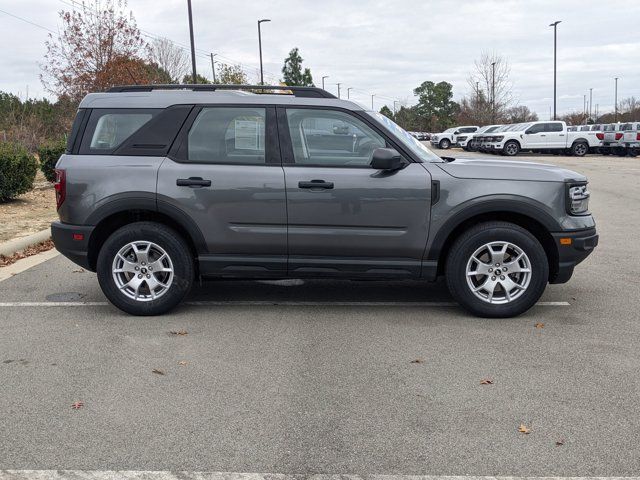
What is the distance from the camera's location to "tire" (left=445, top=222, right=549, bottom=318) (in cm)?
547

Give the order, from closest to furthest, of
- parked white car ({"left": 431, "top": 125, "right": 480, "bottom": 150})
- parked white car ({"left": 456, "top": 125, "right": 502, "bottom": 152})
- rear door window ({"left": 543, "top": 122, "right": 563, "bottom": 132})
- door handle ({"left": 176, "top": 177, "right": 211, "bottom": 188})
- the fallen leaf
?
door handle ({"left": 176, "top": 177, "right": 211, "bottom": 188}), the fallen leaf, rear door window ({"left": 543, "top": 122, "right": 563, "bottom": 132}), parked white car ({"left": 456, "top": 125, "right": 502, "bottom": 152}), parked white car ({"left": 431, "top": 125, "right": 480, "bottom": 150})

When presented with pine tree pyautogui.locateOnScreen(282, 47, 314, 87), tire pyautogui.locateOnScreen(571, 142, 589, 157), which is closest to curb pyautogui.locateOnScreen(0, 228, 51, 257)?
tire pyautogui.locateOnScreen(571, 142, 589, 157)

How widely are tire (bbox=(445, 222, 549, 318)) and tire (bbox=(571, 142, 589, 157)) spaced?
3269 centimetres

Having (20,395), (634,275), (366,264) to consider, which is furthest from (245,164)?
(634,275)

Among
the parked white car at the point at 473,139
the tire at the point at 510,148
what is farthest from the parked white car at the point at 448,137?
the tire at the point at 510,148

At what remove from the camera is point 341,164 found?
5559 mm

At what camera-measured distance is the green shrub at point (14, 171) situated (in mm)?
12156

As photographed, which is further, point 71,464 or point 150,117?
point 150,117

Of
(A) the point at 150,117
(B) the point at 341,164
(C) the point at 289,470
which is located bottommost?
(C) the point at 289,470

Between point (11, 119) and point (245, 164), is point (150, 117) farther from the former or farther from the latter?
point (11, 119)

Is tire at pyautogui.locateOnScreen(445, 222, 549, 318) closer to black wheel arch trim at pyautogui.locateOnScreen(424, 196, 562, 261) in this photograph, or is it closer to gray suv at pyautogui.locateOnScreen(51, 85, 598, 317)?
gray suv at pyautogui.locateOnScreen(51, 85, 598, 317)

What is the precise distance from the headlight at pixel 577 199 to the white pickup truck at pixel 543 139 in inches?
1214

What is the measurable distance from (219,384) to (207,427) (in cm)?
63

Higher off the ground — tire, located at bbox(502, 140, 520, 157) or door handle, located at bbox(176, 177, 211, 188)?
tire, located at bbox(502, 140, 520, 157)
